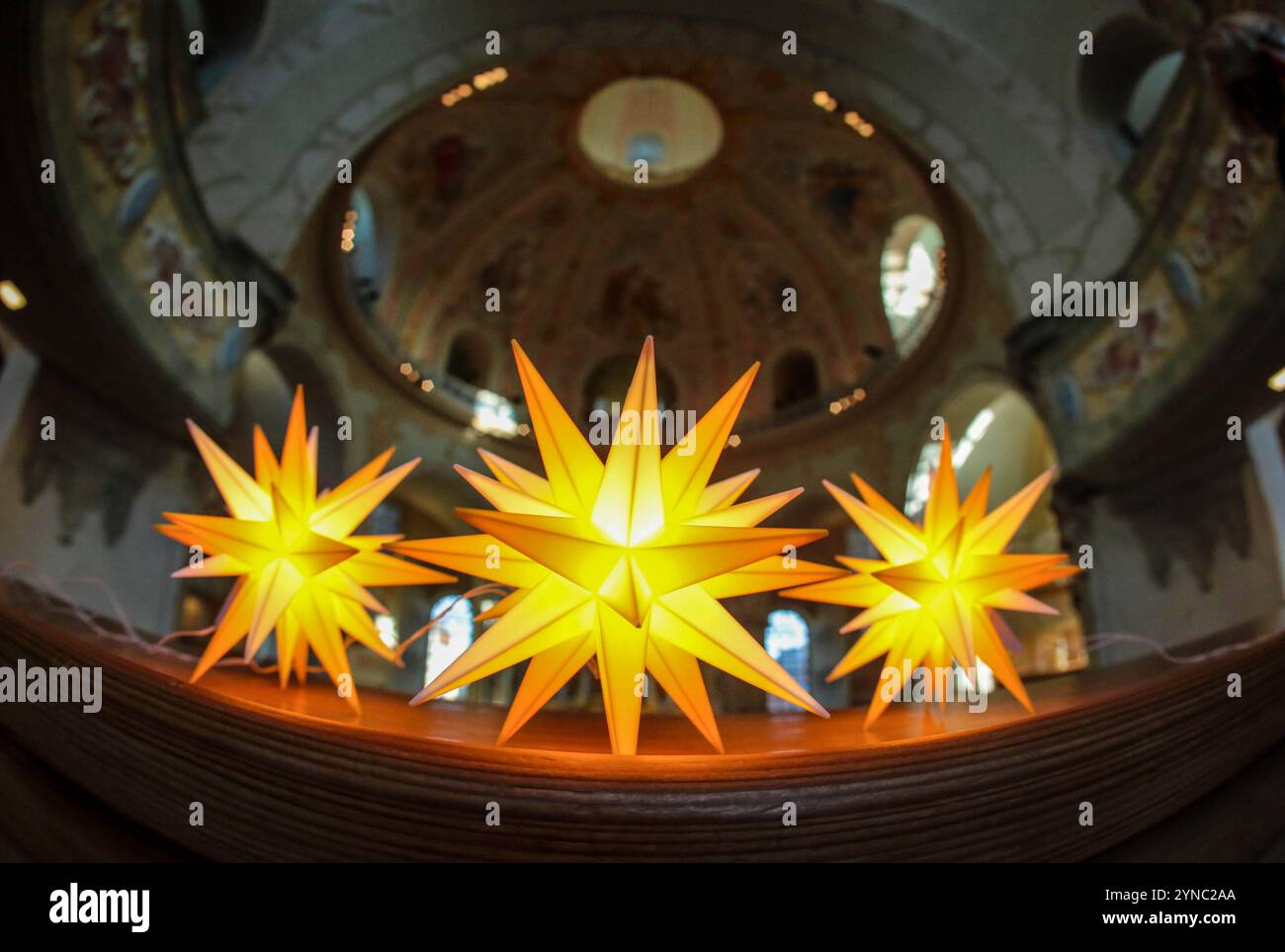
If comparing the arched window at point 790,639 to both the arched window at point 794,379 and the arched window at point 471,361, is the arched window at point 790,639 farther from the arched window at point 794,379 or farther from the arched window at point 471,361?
the arched window at point 471,361

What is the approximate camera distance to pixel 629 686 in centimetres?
117

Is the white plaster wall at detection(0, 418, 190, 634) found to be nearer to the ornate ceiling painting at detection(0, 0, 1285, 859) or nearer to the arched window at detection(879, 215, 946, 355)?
the ornate ceiling painting at detection(0, 0, 1285, 859)

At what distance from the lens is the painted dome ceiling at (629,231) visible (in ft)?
47.4

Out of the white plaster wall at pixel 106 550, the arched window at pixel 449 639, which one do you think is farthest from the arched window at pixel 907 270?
the white plaster wall at pixel 106 550

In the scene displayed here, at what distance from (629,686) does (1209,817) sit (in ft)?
2.11

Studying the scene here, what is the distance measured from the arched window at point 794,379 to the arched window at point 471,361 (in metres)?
5.47

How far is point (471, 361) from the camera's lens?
17.0 m

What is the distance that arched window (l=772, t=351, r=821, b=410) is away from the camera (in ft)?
55.0

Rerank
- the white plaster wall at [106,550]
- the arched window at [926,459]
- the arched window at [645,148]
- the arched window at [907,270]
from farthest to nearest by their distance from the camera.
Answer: the arched window at [645,148], the arched window at [907,270], the arched window at [926,459], the white plaster wall at [106,550]

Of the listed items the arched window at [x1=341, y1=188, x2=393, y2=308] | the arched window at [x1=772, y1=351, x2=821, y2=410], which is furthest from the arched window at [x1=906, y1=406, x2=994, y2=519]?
the arched window at [x1=341, y1=188, x2=393, y2=308]

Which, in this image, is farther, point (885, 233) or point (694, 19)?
point (885, 233)

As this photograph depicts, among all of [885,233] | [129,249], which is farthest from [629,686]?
[885,233]

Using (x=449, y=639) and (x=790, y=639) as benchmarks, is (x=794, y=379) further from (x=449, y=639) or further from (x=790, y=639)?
(x=449, y=639)

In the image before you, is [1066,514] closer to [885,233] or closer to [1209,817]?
[885,233]
